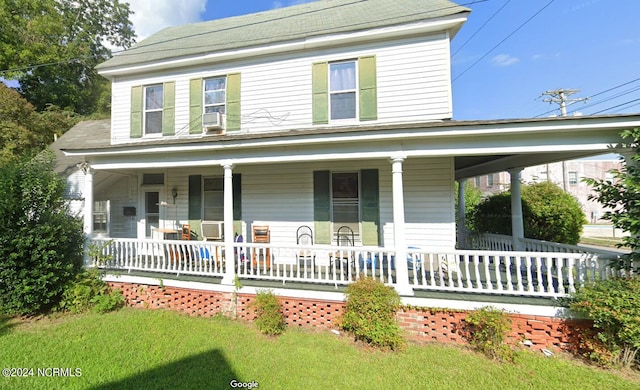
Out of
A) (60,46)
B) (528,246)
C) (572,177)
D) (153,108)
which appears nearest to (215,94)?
(153,108)

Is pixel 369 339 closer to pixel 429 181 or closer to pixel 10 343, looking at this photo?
pixel 429 181

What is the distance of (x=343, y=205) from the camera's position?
6762 mm

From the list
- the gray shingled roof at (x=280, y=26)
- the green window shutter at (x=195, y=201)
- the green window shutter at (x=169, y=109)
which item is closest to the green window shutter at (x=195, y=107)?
the green window shutter at (x=169, y=109)

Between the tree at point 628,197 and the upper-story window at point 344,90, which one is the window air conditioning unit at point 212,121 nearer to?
the upper-story window at point 344,90

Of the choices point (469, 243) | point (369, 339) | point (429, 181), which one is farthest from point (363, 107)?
point (469, 243)

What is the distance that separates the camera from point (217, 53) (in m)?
7.22

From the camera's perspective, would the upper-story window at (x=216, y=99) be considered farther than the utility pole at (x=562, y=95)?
No

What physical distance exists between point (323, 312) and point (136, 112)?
7.69m

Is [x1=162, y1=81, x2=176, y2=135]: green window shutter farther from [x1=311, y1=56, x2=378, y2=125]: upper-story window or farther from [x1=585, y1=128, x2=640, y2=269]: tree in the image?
[x1=585, y1=128, x2=640, y2=269]: tree

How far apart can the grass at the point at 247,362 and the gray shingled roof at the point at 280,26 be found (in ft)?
22.0

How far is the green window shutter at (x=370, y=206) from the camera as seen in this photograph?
6.43 metres

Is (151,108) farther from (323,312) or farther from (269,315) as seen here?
(323,312)

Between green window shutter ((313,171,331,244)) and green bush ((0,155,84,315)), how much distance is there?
5.22m

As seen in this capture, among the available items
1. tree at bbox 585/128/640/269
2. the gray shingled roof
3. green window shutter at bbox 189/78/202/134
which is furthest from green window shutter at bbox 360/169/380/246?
green window shutter at bbox 189/78/202/134
